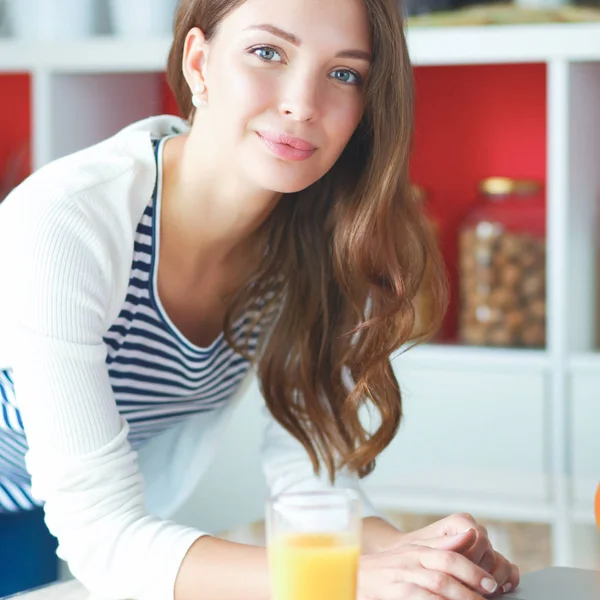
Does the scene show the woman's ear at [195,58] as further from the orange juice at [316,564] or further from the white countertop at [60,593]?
the orange juice at [316,564]

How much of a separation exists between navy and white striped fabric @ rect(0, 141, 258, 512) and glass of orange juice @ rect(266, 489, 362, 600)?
0.55 meters

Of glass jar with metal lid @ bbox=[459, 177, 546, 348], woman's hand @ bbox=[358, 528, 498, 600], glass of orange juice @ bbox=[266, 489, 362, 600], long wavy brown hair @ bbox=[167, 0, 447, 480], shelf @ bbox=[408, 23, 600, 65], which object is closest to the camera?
glass of orange juice @ bbox=[266, 489, 362, 600]

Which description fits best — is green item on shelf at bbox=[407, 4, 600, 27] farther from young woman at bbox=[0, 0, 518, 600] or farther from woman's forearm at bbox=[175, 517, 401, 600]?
woman's forearm at bbox=[175, 517, 401, 600]

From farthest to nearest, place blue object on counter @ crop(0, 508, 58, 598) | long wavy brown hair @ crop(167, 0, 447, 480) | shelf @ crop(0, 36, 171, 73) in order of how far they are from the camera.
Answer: shelf @ crop(0, 36, 171, 73)
blue object on counter @ crop(0, 508, 58, 598)
long wavy brown hair @ crop(167, 0, 447, 480)

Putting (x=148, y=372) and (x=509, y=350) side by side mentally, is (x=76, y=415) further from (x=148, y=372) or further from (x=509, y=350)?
(x=509, y=350)

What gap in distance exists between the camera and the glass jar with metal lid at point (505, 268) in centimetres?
223

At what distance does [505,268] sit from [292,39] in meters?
1.21

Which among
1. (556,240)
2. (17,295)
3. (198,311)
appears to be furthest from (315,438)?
(556,240)

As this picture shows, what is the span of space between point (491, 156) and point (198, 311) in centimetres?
138

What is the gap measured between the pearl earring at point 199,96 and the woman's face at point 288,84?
0.15 ft

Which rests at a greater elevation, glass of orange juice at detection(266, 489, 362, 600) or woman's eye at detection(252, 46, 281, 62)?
woman's eye at detection(252, 46, 281, 62)

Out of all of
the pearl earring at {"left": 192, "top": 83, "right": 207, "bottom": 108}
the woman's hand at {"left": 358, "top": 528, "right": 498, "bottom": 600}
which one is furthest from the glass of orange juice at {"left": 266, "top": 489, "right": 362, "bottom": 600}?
the pearl earring at {"left": 192, "top": 83, "right": 207, "bottom": 108}

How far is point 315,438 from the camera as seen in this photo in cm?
134

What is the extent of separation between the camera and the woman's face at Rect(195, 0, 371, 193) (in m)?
1.13
